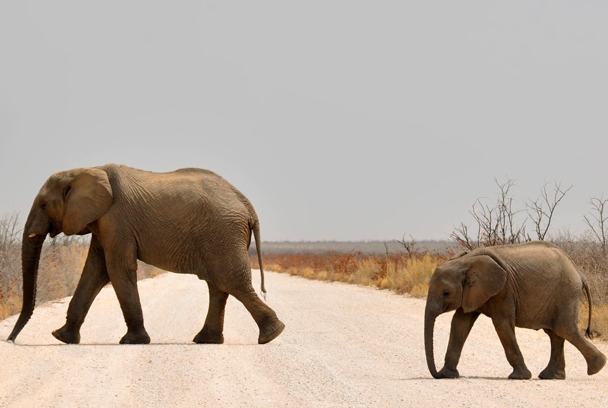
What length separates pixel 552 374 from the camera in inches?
411

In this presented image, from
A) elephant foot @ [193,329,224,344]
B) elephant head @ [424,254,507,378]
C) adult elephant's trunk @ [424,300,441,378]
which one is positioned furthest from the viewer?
elephant foot @ [193,329,224,344]

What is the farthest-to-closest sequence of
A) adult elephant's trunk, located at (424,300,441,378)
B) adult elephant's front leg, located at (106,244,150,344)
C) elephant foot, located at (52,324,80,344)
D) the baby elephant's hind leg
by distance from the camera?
1. elephant foot, located at (52,324,80,344)
2. adult elephant's front leg, located at (106,244,150,344)
3. the baby elephant's hind leg
4. adult elephant's trunk, located at (424,300,441,378)

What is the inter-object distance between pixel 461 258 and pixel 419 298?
46.9 ft

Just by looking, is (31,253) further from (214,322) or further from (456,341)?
(456,341)

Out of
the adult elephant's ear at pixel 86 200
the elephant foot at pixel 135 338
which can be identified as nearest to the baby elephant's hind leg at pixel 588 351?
the elephant foot at pixel 135 338

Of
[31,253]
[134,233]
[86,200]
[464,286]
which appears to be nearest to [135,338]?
[134,233]

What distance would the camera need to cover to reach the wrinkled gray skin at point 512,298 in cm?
996

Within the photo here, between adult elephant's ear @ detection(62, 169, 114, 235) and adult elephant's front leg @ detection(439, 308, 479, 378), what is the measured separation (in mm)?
5383

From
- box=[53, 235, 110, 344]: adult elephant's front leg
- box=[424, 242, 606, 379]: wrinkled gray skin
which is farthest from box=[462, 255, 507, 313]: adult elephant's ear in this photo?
box=[53, 235, 110, 344]: adult elephant's front leg

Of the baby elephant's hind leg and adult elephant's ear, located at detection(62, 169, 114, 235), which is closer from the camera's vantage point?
the baby elephant's hind leg

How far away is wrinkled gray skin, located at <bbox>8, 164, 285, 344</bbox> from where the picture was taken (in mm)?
12508

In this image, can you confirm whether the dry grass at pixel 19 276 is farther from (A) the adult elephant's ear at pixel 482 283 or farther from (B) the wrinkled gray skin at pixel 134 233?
(A) the adult elephant's ear at pixel 482 283

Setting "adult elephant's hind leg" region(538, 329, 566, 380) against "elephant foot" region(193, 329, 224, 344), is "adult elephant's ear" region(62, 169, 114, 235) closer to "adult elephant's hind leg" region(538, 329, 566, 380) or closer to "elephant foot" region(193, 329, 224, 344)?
"elephant foot" region(193, 329, 224, 344)

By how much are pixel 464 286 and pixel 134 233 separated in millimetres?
5077
